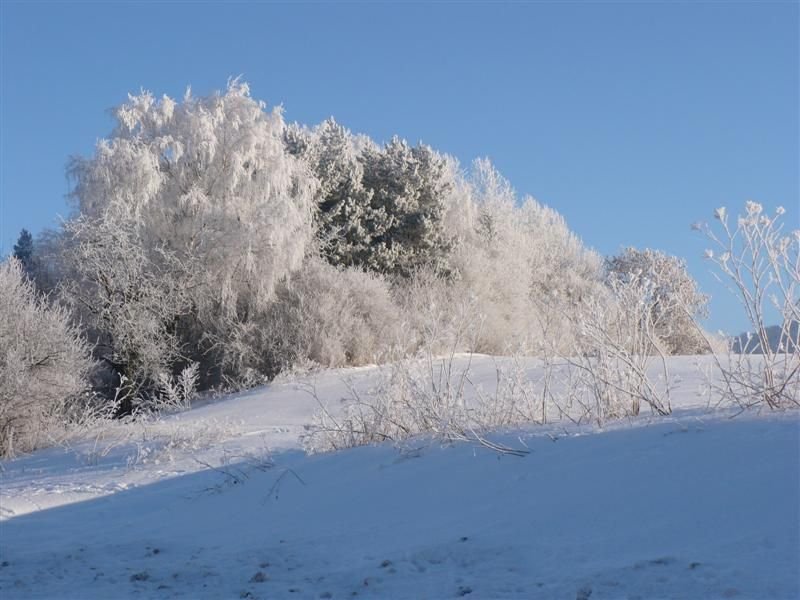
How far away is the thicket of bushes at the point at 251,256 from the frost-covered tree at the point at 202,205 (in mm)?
52

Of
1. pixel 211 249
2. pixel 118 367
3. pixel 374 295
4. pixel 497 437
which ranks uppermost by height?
pixel 211 249

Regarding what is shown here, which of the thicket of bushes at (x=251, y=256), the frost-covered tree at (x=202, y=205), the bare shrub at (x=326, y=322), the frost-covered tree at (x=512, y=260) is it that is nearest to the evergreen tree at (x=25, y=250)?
the thicket of bushes at (x=251, y=256)

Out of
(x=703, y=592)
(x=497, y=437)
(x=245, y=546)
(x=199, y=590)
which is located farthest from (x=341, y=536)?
(x=703, y=592)

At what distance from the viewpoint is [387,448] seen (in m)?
7.84

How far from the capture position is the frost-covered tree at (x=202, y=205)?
2516 cm

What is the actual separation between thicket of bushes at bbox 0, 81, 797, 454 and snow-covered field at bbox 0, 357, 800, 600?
11953 mm

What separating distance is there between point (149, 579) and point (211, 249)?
829 inches

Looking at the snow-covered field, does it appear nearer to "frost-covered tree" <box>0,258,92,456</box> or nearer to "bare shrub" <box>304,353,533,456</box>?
"bare shrub" <box>304,353,533,456</box>

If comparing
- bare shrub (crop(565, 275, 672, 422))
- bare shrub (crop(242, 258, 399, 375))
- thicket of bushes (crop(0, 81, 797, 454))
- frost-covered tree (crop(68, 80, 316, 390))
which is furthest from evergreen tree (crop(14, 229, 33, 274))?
bare shrub (crop(565, 275, 672, 422))

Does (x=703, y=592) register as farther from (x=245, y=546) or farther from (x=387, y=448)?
(x=387, y=448)

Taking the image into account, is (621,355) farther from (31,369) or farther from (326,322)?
(326,322)

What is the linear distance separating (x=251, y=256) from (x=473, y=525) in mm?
20660

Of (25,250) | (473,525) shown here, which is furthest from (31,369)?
(25,250)

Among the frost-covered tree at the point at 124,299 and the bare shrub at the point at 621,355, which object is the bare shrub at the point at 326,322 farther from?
the bare shrub at the point at 621,355
